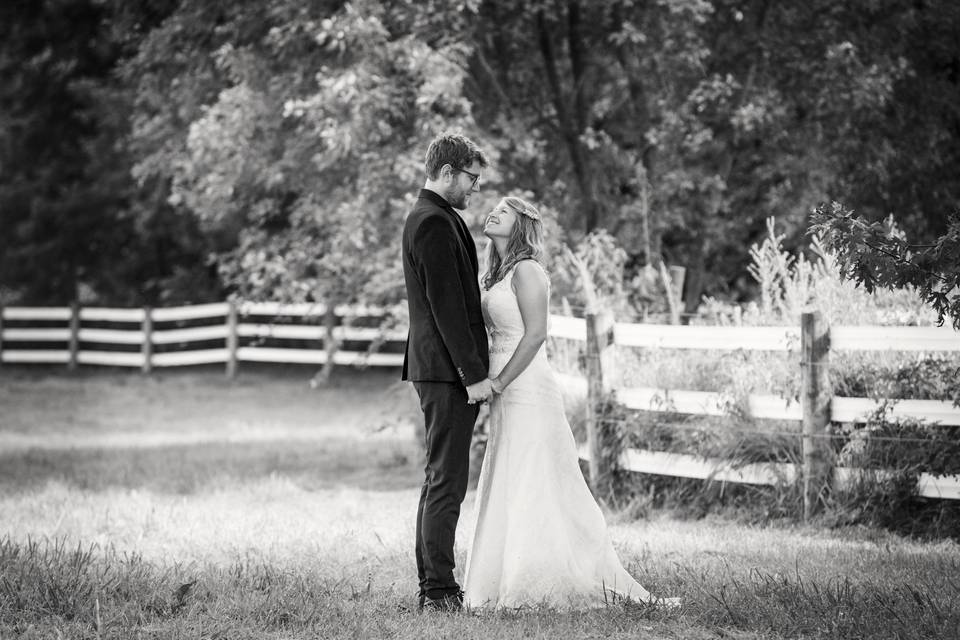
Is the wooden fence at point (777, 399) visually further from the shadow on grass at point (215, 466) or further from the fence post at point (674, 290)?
the shadow on grass at point (215, 466)

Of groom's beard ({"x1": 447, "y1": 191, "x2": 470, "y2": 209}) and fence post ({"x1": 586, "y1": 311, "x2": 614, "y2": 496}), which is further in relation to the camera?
fence post ({"x1": 586, "y1": 311, "x2": 614, "y2": 496})

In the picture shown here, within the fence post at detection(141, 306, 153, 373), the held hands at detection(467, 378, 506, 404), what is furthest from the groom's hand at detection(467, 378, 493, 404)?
the fence post at detection(141, 306, 153, 373)

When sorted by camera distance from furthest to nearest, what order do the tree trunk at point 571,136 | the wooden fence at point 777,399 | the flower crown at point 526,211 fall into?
the tree trunk at point 571,136 < the wooden fence at point 777,399 < the flower crown at point 526,211

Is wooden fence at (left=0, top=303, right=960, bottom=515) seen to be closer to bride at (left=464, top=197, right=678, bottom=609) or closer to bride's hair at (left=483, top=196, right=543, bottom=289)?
bride at (left=464, top=197, right=678, bottom=609)

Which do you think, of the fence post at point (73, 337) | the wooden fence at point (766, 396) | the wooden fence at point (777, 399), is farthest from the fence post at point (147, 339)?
the wooden fence at point (777, 399)

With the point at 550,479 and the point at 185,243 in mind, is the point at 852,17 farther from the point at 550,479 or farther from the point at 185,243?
the point at 185,243

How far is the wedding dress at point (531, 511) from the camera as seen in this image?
575 cm

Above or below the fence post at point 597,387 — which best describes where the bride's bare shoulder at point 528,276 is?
above

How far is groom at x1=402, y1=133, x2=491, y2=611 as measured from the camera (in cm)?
553

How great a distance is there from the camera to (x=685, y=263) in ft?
47.9

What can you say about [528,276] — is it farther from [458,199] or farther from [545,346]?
[545,346]

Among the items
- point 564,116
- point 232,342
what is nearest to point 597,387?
point 564,116

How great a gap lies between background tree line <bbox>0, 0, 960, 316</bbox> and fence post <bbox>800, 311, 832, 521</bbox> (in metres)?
4.46

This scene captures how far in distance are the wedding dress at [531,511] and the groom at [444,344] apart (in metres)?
0.23
